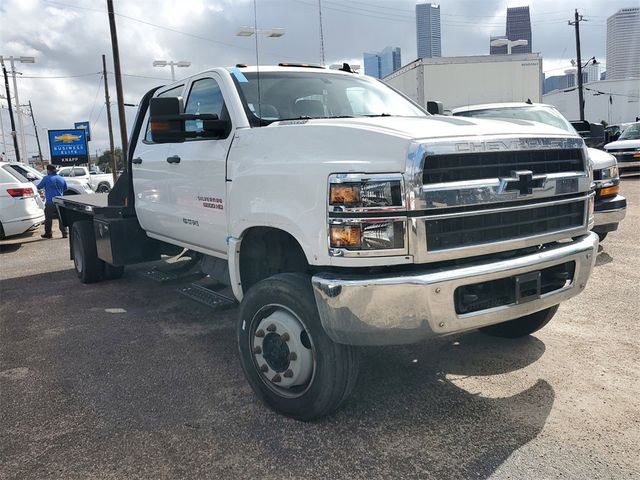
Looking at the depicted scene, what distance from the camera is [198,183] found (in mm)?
4324

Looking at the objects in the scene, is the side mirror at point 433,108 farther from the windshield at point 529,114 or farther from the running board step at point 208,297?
the windshield at point 529,114

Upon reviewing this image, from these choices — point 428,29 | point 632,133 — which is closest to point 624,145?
point 632,133

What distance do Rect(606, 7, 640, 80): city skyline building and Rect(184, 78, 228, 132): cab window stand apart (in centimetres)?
4730

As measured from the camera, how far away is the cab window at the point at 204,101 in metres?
4.23

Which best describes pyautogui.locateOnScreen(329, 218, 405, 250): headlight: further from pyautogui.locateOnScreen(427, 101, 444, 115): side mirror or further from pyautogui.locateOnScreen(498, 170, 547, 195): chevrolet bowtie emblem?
pyautogui.locateOnScreen(427, 101, 444, 115): side mirror

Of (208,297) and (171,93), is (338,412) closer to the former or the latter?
(208,297)

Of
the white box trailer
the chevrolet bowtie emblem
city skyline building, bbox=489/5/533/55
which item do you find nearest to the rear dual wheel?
the chevrolet bowtie emblem

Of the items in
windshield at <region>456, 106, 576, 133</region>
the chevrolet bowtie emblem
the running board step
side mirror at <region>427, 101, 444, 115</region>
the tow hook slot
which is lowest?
the running board step

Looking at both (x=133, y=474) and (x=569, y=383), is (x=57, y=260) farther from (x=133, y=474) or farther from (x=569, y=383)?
(x=569, y=383)

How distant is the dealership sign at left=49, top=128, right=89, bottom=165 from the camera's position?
32094mm

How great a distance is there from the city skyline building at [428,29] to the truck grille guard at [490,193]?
17.9m

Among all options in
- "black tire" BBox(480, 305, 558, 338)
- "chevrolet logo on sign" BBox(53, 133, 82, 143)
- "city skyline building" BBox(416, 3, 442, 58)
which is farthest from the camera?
"chevrolet logo on sign" BBox(53, 133, 82, 143)

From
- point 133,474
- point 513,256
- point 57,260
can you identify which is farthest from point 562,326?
point 57,260

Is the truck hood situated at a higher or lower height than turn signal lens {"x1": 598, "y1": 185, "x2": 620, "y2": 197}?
higher
